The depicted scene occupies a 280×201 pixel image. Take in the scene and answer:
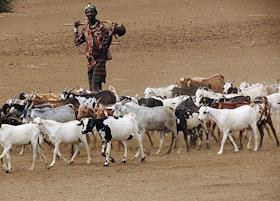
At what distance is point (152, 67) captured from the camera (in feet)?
103

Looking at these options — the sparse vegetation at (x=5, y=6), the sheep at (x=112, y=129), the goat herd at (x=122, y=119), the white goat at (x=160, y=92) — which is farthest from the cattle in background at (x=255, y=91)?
the sparse vegetation at (x=5, y=6)

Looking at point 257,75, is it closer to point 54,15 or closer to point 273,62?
point 273,62

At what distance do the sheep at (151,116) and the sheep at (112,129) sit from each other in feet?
2.90

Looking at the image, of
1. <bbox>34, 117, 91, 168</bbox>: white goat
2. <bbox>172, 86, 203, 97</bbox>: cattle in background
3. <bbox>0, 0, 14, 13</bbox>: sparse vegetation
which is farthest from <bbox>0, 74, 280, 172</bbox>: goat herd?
<bbox>0, 0, 14, 13</bbox>: sparse vegetation

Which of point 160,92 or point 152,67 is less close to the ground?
point 152,67

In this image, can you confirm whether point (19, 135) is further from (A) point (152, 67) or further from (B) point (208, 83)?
(A) point (152, 67)

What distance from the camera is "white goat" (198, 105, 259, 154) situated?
18062mm

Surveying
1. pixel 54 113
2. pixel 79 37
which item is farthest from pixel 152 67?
pixel 54 113

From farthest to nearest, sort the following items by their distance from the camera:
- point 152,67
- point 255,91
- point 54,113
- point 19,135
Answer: point 152,67
point 255,91
point 54,113
point 19,135

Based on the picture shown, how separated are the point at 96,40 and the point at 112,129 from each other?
4571 millimetres

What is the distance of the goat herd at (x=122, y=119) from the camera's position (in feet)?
55.1

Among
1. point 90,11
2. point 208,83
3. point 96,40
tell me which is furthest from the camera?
point 208,83

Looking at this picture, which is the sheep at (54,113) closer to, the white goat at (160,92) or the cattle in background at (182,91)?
the cattle in background at (182,91)

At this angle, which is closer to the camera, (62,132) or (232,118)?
(62,132)
